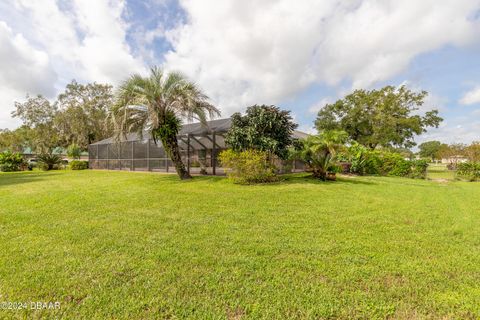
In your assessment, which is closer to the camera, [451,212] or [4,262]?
[4,262]

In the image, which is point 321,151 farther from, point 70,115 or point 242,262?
point 70,115

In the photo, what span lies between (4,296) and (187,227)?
8.30 ft

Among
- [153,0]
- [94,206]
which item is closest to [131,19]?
[153,0]

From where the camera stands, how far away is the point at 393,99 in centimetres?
2334

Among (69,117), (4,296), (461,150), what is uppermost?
(69,117)

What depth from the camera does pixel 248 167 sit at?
9.95 m

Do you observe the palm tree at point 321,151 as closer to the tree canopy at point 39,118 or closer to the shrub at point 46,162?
the shrub at point 46,162

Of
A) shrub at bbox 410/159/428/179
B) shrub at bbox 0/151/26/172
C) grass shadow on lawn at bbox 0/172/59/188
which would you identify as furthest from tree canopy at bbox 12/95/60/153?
shrub at bbox 410/159/428/179

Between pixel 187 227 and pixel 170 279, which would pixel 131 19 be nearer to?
pixel 187 227

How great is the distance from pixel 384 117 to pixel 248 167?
19991mm

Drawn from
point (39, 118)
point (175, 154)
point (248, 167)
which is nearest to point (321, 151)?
point (248, 167)

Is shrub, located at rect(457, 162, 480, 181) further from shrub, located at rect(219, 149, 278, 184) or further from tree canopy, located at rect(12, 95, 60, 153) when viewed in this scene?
tree canopy, located at rect(12, 95, 60, 153)

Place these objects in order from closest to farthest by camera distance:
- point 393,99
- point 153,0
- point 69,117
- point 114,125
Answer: point 153,0 < point 114,125 < point 393,99 < point 69,117

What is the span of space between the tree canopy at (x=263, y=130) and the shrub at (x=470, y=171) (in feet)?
37.8
